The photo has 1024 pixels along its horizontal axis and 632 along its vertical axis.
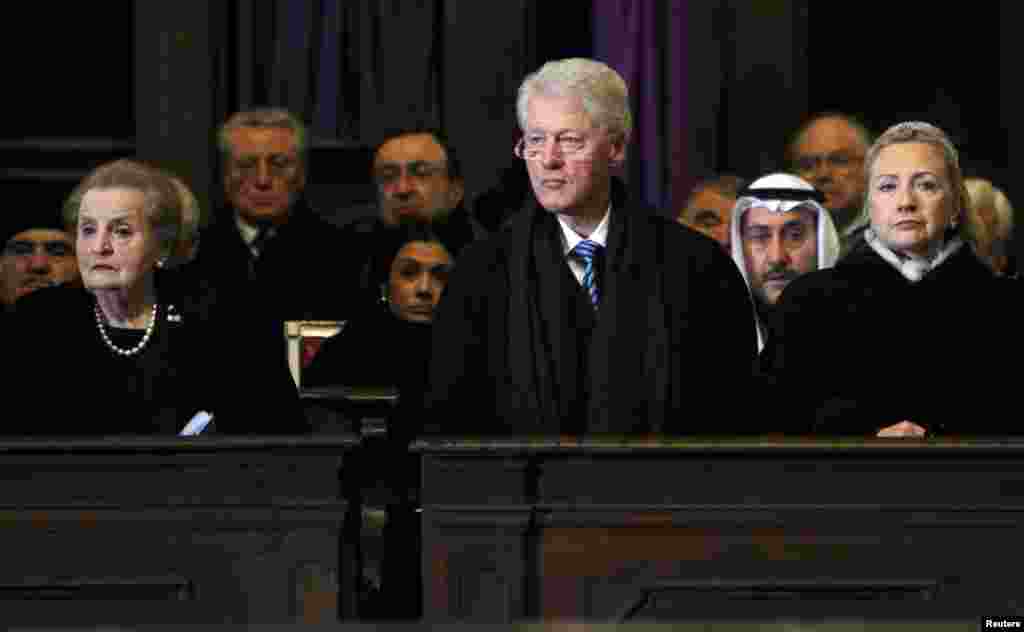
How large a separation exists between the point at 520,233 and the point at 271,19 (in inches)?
175

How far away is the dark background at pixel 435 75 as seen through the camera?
995 centimetres

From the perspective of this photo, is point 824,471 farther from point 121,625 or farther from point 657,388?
point 121,625

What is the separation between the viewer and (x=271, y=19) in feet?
32.9

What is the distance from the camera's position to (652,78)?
9.91 meters

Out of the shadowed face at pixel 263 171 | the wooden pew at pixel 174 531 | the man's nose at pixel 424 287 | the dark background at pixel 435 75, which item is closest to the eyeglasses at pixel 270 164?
the shadowed face at pixel 263 171

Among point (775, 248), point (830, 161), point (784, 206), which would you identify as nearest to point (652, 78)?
point (830, 161)

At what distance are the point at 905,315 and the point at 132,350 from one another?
6.71ft

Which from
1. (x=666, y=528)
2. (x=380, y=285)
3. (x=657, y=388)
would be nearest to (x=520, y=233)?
(x=657, y=388)

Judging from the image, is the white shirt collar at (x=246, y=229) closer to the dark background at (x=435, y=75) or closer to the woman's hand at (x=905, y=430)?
the dark background at (x=435, y=75)

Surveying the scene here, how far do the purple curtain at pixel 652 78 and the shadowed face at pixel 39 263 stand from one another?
9.38 feet

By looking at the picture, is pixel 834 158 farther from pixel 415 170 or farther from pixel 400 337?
pixel 400 337

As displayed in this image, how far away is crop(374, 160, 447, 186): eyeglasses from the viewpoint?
7.91 metres

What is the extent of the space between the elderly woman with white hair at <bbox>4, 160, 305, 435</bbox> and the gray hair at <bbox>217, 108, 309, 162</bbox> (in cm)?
183

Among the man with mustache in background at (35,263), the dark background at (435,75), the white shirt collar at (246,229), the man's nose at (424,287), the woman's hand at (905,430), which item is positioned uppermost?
the dark background at (435,75)
